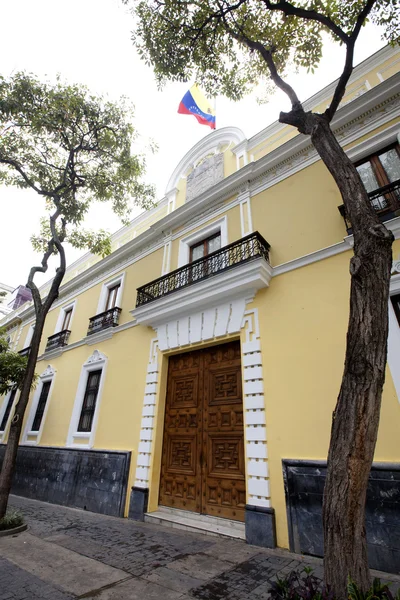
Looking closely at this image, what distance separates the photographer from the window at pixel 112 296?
9.95 metres

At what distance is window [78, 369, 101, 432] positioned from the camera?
324 inches

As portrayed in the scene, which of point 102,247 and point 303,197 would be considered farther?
point 102,247

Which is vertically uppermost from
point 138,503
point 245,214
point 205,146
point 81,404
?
point 205,146

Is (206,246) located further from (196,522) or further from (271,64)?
(196,522)

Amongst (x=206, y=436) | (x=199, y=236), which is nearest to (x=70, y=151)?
(x=199, y=236)

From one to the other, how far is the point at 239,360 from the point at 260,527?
267cm

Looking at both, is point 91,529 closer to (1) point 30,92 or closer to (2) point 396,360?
(2) point 396,360

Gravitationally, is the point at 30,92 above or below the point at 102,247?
above

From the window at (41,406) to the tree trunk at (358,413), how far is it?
10.5 meters

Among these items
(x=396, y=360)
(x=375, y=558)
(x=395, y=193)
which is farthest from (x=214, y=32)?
(x=375, y=558)

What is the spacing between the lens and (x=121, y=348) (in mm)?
8227

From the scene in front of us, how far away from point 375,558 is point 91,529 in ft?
14.6

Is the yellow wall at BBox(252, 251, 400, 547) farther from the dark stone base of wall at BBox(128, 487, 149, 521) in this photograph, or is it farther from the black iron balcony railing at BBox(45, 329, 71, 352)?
the black iron balcony railing at BBox(45, 329, 71, 352)

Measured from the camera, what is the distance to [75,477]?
A: 24.1 feet
